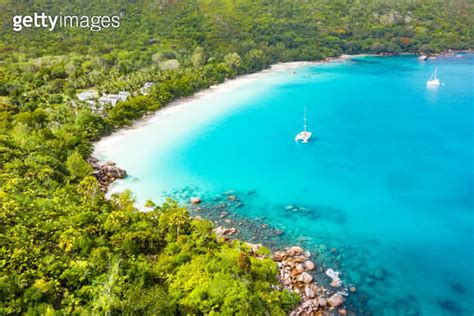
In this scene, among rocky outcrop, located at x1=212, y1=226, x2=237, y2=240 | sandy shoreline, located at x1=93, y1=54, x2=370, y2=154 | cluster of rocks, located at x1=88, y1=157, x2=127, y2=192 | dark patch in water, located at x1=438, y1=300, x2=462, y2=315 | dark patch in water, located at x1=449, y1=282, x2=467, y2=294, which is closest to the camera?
dark patch in water, located at x1=438, y1=300, x2=462, y2=315

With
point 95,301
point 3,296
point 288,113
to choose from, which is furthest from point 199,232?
point 288,113

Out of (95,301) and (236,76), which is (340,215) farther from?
(236,76)

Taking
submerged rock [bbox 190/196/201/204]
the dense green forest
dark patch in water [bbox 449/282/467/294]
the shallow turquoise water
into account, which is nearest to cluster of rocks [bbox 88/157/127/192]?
the shallow turquoise water

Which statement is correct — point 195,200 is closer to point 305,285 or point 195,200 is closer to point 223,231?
point 223,231

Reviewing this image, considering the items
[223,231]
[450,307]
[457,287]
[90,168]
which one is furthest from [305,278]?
[90,168]
